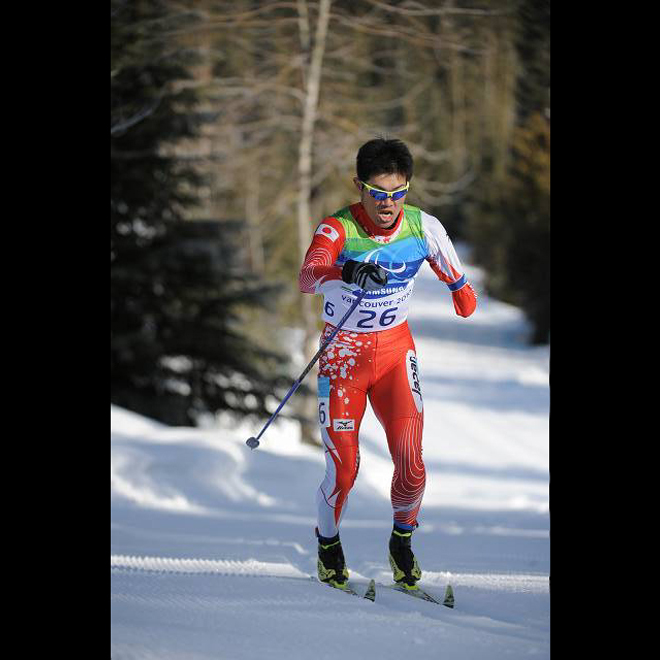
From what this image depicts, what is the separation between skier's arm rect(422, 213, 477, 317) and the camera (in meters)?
4.37

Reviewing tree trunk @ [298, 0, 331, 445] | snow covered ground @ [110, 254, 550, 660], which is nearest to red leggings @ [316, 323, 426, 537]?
snow covered ground @ [110, 254, 550, 660]

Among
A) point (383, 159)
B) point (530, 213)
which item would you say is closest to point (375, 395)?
point (383, 159)

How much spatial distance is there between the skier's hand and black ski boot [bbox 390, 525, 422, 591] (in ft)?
3.77

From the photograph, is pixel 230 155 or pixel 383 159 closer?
pixel 383 159

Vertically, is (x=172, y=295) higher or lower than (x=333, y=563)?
higher

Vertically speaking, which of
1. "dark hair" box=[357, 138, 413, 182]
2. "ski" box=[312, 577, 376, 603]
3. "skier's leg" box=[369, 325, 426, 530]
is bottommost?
"ski" box=[312, 577, 376, 603]

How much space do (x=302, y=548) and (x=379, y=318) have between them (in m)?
2.72

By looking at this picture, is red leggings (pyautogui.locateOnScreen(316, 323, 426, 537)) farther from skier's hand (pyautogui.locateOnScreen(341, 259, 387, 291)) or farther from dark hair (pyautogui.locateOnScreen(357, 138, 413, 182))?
dark hair (pyautogui.locateOnScreen(357, 138, 413, 182))

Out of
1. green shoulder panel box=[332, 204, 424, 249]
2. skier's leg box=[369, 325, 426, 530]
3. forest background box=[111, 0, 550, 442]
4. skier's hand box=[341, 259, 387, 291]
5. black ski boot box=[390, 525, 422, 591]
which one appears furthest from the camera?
forest background box=[111, 0, 550, 442]

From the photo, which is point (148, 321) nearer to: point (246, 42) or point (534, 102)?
point (246, 42)

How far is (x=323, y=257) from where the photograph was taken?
13.8 feet

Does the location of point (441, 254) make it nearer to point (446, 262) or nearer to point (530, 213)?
point (446, 262)
